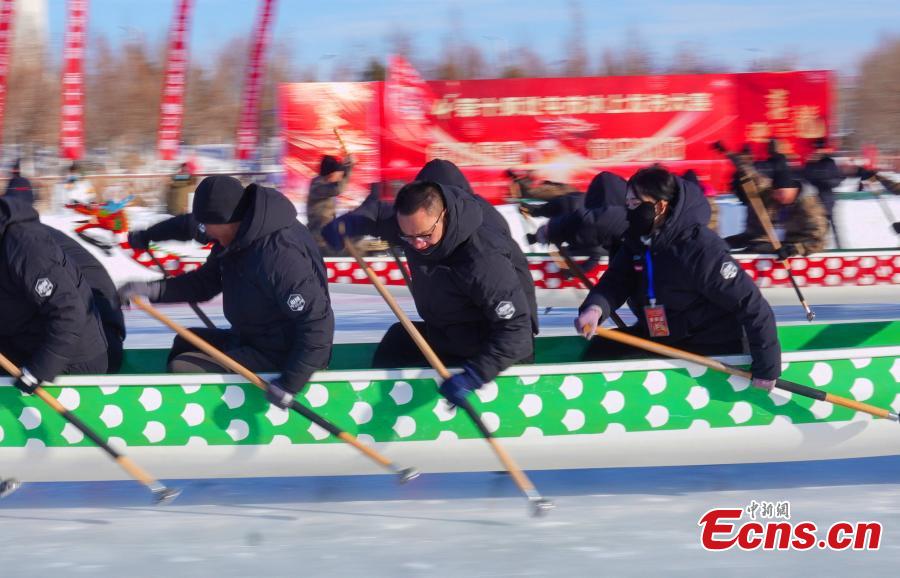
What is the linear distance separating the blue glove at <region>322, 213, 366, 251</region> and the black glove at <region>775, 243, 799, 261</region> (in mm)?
5095

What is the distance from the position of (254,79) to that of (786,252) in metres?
10.7

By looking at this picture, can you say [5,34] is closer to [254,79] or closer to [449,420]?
[254,79]

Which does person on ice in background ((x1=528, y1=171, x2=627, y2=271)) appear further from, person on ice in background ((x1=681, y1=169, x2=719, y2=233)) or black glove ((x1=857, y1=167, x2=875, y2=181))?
black glove ((x1=857, y1=167, x2=875, y2=181))

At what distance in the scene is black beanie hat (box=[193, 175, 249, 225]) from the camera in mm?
4180

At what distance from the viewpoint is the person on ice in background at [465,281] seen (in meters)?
4.12

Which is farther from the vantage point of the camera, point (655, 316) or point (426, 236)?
point (655, 316)

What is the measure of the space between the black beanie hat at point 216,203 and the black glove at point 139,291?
586 mm

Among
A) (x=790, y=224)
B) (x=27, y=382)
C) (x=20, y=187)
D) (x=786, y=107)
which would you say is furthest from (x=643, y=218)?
(x=786, y=107)

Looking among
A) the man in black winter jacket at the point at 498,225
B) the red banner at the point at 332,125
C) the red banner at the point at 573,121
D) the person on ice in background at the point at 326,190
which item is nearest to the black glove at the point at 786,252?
the person on ice in background at the point at 326,190

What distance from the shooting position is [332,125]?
1559 centimetres

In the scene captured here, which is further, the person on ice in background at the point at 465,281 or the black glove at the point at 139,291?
the black glove at the point at 139,291

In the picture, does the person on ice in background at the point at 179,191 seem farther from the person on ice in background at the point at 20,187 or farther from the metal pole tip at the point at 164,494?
the metal pole tip at the point at 164,494

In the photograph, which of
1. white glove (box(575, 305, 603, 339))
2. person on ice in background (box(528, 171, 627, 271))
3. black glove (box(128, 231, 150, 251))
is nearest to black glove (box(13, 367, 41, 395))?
black glove (box(128, 231, 150, 251))

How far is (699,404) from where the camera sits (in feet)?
14.4
